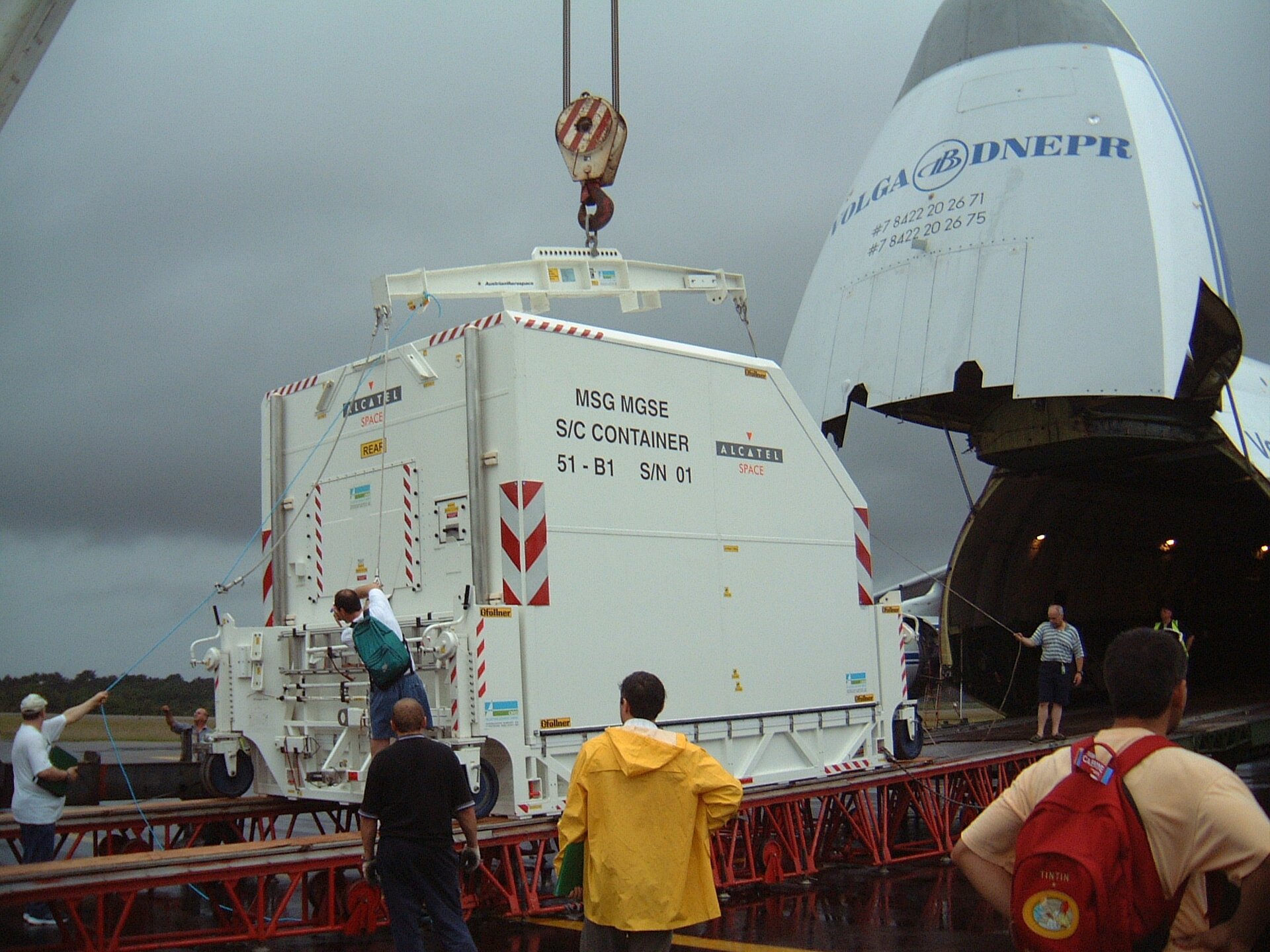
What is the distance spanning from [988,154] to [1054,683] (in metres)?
6.76

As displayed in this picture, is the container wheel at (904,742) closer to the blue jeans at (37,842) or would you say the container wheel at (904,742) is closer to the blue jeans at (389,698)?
the blue jeans at (389,698)

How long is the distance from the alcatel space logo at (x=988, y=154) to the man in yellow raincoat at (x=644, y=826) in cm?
1212

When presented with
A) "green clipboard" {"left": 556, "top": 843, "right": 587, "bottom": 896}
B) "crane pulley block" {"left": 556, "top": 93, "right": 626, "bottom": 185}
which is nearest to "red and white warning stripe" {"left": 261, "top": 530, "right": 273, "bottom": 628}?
"crane pulley block" {"left": 556, "top": 93, "right": 626, "bottom": 185}

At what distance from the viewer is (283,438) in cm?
962

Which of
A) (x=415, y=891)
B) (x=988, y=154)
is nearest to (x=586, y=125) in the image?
(x=988, y=154)

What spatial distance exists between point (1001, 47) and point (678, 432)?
32.5 feet

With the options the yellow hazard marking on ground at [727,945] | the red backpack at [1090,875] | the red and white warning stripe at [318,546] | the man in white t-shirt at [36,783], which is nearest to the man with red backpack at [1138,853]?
the red backpack at [1090,875]

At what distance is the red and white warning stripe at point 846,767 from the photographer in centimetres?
971

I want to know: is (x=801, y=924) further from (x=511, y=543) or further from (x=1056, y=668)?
(x=1056, y=668)

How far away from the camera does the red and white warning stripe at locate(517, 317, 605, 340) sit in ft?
26.4

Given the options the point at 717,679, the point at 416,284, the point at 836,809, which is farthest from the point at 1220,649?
the point at 416,284

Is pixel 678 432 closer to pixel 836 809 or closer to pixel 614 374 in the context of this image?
pixel 614 374

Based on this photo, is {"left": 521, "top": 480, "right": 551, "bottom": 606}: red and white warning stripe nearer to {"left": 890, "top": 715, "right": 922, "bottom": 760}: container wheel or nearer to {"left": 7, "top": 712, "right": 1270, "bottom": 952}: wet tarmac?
{"left": 7, "top": 712, "right": 1270, "bottom": 952}: wet tarmac

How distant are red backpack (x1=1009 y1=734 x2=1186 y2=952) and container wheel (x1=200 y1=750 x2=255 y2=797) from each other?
7253 mm
